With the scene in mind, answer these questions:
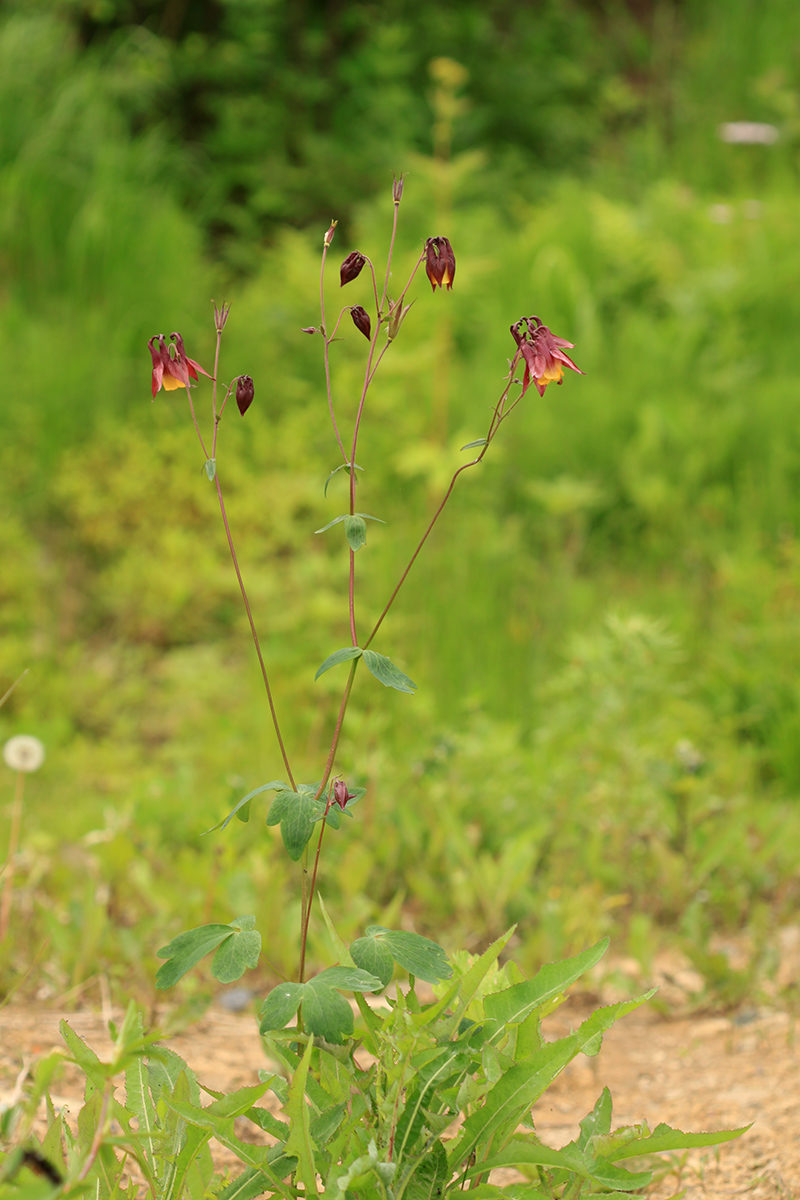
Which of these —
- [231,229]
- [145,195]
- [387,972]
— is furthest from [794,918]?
[231,229]

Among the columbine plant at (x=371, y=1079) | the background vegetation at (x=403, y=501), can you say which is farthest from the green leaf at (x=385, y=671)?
the background vegetation at (x=403, y=501)

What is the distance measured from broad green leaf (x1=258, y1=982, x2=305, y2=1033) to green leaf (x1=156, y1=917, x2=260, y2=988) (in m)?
0.04

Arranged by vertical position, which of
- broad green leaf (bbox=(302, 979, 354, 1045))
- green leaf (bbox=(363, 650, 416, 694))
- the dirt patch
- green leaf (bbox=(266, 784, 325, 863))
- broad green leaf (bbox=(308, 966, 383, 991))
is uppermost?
green leaf (bbox=(363, 650, 416, 694))

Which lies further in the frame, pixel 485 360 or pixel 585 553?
pixel 485 360

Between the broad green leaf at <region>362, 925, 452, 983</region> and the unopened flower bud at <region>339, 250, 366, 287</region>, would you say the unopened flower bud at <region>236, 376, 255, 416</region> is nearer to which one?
the unopened flower bud at <region>339, 250, 366, 287</region>

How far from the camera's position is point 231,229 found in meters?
6.73

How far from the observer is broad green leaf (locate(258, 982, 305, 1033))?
1.15 meters

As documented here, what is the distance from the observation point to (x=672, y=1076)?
190cm

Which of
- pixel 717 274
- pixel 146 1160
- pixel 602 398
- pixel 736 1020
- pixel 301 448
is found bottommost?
pixel 736 1020

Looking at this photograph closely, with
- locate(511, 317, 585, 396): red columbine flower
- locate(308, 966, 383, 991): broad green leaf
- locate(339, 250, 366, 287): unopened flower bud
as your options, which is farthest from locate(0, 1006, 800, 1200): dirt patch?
locate(339, 250, 366, 287): unopened flower bud

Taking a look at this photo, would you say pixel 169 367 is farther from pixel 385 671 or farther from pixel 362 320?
pixel 385 671

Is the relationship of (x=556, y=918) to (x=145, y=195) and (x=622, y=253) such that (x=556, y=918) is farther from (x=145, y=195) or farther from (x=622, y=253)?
(x=145, y=195)

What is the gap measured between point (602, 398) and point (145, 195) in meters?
2.43

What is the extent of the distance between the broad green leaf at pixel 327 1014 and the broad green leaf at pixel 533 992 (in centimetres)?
22
